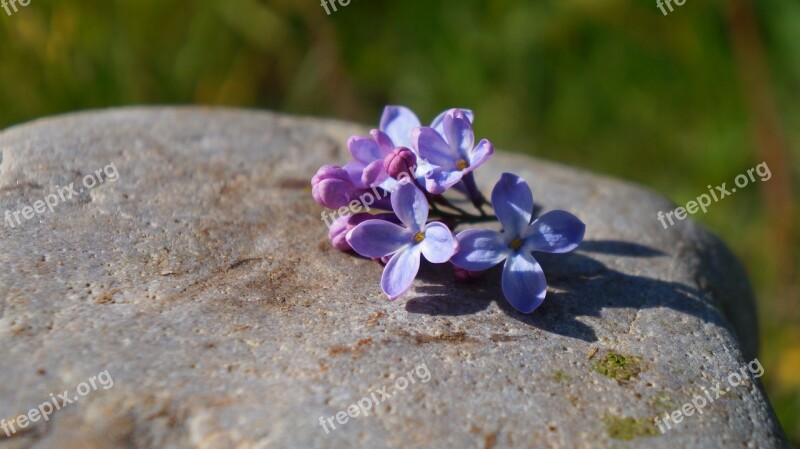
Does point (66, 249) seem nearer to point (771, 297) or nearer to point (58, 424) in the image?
point (58, 424)

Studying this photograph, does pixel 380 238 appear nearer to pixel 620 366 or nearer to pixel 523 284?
pixel 523 284

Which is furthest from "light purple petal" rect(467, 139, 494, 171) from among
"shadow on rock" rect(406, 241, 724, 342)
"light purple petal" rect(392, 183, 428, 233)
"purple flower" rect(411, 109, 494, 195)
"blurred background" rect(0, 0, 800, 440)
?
"blurred background" rect(0, 0, 800, 440)

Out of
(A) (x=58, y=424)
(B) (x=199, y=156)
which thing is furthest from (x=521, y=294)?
(B) (x=199, y=156)

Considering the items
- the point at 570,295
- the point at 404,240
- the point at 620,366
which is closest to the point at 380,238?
the point at 404,240

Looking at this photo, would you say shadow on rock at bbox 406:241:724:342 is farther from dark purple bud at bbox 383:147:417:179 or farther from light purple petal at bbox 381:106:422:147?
light purple petal at bbox 381:106:422:147

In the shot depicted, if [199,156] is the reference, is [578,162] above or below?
below

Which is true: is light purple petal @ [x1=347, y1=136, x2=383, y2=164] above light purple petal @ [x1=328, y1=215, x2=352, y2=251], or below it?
above
